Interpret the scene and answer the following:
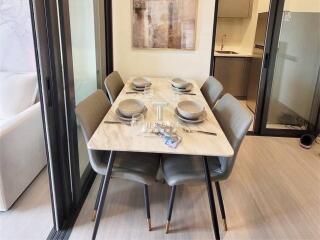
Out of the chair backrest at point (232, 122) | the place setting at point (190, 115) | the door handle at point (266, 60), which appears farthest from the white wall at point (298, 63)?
the place setting at point (190, 115)

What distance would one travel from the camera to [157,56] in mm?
3229

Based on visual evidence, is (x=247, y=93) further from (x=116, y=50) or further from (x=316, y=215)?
(x=316, y=215)

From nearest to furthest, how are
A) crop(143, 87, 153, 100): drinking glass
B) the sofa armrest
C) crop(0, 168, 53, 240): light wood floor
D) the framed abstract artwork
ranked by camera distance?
crop(0, 168, 53, 240): light wood floor, the sofa armrest, crop(143, 87, 153, 100): drinking glass, the framed abstract artwork

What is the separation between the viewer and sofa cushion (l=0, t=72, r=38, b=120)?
2.45m

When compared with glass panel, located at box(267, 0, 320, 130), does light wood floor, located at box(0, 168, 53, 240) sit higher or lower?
lower

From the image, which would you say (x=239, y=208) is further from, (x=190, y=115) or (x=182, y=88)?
(x=182, y=88)

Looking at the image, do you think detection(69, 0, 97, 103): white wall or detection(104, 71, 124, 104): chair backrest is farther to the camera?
detection(104, 71, 124, 104): chair backrest

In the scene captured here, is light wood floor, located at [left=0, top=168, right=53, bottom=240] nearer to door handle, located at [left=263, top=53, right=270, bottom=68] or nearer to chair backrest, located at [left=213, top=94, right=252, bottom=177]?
chair backrest, located at [left=213, top=94, right=252, bottom=177]

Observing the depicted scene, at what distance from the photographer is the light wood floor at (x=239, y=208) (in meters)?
1.87

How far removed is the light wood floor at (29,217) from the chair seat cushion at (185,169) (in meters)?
0.92

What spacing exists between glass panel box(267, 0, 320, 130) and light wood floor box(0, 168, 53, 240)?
2870 mm

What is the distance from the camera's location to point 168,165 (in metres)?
1.88

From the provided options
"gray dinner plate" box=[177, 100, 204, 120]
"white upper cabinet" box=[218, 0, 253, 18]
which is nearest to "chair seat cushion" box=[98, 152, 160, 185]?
"gray dinner plate" box=[177, 100, 204, 120]

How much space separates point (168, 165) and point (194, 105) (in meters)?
0.51
